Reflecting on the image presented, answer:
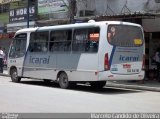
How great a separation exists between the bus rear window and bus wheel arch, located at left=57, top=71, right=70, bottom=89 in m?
2.88

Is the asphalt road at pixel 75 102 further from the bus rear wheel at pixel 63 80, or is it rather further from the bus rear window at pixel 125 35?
the bus rear window at pixel 125 35

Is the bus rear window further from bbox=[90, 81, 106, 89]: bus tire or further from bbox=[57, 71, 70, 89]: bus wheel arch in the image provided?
bbox=[57, 71, 70, 89]: bus wheel arch

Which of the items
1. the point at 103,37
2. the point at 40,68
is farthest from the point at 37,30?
the point at 103,37

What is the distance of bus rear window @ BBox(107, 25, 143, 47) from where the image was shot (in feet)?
55.8

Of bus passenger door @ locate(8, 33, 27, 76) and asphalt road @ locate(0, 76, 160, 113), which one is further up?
bus passenger door @ locate(8, 33, 27, 76)

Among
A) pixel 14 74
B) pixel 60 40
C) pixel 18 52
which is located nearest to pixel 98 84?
pixel 60 40

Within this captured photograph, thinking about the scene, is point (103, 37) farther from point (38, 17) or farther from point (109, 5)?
point (38, 17)

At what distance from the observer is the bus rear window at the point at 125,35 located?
55.8 ft

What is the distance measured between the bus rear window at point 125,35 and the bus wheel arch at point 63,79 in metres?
2.88

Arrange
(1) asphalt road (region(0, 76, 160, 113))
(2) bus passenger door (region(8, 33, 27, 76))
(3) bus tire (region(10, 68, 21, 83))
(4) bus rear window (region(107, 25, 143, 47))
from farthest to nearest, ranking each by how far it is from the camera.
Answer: (3) bus tire (region(10, 68, 21, 83))
(2) bus passenger door (region(8, 33, 27, 76))
(4) bus rear window (region(107, 25, 143, 47))
(1) asphalt road (region(0, 76, 160, 113))

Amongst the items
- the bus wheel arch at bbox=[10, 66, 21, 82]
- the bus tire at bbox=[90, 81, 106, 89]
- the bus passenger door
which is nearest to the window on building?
the bus tire at bbox=[90, 81, 106, 89]

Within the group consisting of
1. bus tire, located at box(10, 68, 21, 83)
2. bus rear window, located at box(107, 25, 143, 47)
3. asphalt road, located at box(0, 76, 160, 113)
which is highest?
bus rear window, located at box(107, 25, 143, 47)

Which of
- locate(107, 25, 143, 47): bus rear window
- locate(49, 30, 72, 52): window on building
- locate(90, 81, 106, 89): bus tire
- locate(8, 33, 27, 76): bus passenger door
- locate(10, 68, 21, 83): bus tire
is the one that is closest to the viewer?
locate(107, 25, 143, 47): bus rear window

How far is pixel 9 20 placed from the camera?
113 feet
